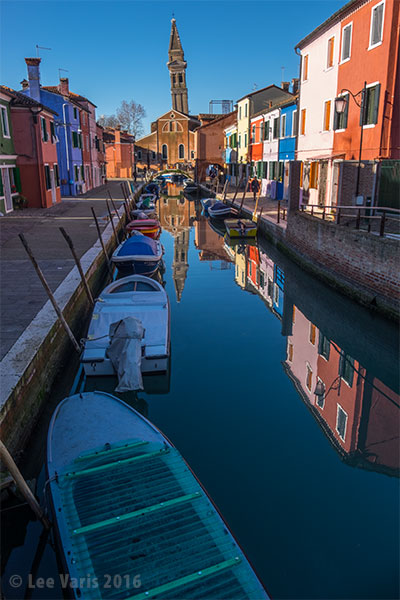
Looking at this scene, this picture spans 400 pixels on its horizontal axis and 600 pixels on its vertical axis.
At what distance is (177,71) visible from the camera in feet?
336

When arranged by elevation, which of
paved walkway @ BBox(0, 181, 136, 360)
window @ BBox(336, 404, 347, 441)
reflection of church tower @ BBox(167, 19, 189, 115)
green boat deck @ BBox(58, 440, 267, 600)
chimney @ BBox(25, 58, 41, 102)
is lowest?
window @ BBox(336, 404, 347, 441)

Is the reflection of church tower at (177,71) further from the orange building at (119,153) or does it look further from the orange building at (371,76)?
the orange building at (371,76)

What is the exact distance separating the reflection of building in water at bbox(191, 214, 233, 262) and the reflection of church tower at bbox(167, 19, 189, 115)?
78.6 m

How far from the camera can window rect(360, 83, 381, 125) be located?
674 inches

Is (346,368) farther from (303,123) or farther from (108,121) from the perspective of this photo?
(108,121)

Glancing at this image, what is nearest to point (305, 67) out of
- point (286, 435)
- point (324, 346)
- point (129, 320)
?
Answer: point (324, 346)

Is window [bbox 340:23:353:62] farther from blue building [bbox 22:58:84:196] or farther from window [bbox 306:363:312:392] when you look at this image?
blue building [bbox 22:58:84:196]

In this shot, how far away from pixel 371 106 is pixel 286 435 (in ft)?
47.8

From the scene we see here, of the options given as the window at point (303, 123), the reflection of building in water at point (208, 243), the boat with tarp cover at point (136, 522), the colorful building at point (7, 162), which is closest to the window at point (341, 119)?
the window at point (303, 123)

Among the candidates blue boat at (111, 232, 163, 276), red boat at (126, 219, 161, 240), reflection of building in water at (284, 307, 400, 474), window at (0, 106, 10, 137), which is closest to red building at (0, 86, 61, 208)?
window at (0, 106, 10, 137)

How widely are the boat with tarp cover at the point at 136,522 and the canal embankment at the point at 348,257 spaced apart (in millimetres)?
8294

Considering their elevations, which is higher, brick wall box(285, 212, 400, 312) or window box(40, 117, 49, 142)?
window box(40, 117, 49, 142)

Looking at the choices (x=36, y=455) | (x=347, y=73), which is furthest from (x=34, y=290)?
(x=347, y=73)

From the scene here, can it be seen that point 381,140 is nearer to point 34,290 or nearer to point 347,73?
point 347,73
